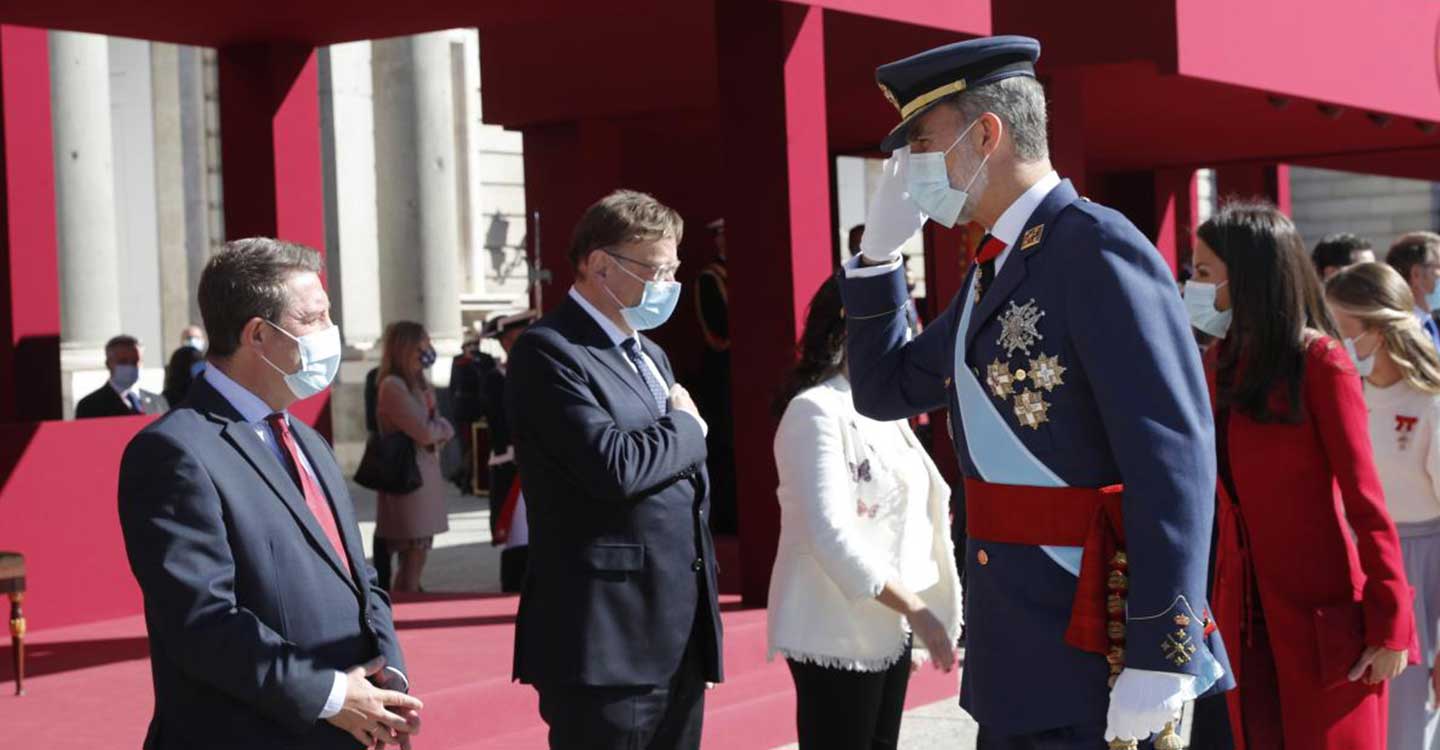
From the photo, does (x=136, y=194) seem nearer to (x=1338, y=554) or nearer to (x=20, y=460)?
(x=20, y=460)

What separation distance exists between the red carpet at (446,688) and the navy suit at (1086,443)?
3324 mm

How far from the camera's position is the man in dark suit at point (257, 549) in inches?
125

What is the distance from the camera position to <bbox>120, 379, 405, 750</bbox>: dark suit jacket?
316 cm

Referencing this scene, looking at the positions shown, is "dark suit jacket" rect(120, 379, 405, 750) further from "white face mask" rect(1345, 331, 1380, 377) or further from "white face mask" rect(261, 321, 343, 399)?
"white face mask" rect(1345, 331, 1380, 377)

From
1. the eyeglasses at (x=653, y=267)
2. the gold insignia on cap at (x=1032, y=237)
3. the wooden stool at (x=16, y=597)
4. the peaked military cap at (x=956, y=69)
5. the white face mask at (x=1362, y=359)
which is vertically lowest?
the wooden stool at (x=16, y=597)

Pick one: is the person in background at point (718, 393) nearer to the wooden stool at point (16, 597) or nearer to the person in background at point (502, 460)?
the person in background at point (502, 460)

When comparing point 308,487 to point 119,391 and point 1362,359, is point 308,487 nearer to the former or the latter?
point 1362,359

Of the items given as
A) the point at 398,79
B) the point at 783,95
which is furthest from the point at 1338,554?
the point at 398,79

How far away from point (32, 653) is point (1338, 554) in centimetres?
517

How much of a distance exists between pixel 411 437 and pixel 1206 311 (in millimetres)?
6163

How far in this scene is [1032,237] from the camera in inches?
126

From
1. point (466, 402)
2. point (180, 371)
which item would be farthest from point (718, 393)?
point (466, 402)

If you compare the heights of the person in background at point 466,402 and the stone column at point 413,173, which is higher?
the stone column at point 413,173

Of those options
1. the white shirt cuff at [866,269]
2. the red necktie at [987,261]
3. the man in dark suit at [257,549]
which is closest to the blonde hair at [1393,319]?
the white shirt cuff at [866,269]
